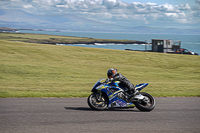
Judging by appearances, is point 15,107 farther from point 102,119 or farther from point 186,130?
point 186,130

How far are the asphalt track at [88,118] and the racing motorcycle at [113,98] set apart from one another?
23 cm

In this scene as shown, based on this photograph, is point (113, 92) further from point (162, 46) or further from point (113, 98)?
point (162, 46)

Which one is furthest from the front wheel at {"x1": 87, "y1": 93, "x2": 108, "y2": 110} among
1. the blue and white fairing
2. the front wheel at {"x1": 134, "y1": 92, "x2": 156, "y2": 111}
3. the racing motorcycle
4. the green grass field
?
the green grass field

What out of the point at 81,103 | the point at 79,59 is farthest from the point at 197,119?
the point at 79,59

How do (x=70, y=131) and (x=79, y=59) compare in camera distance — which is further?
(x=79, y=59)

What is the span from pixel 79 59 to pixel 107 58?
418 cm

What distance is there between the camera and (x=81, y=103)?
11859 millimetres

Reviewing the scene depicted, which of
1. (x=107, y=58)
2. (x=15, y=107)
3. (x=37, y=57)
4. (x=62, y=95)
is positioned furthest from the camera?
(x=107, y=58)

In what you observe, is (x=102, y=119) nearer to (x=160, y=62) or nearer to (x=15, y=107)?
(x=15, y=107)

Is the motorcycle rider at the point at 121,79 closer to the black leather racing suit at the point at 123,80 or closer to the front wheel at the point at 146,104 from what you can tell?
the black leather racing suit at the point at 123,80

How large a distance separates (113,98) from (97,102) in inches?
22.2

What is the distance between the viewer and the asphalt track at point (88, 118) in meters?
7.55

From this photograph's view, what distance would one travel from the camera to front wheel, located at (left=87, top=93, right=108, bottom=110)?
10.2 m

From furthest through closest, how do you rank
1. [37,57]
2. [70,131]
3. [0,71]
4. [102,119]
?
[37,57] → [0,71] → [102,119] → [70,131]
